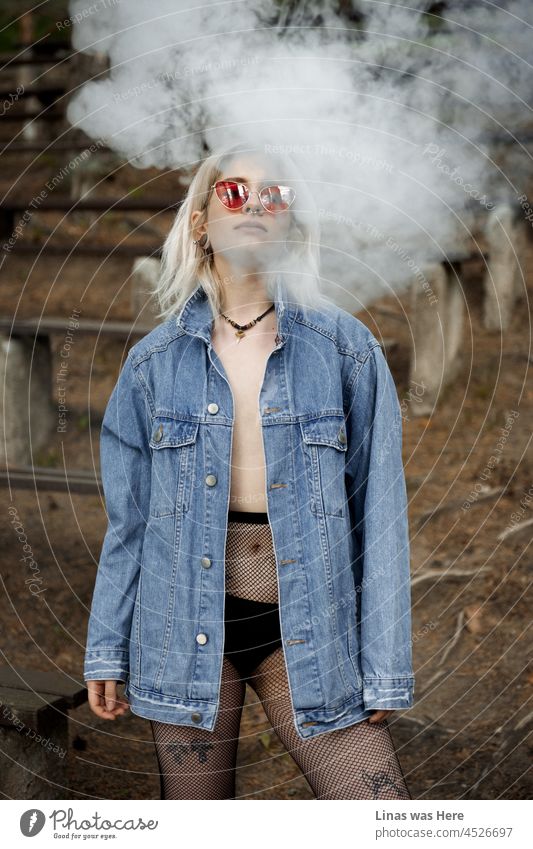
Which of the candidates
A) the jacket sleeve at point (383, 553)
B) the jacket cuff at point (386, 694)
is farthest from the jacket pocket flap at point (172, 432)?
the jacket cuff at point (386, 694)

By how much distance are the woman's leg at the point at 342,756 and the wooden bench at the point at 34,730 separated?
661mm

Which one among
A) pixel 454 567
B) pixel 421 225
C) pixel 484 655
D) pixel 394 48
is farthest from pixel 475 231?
pixel 484 655

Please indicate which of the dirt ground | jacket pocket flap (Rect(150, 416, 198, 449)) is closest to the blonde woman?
jacket pocket flap (Rect(150, 416, 198, 449))

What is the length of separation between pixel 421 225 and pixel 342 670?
330 centimetres

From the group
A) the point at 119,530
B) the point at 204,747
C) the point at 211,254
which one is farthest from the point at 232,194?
the point at 204,747

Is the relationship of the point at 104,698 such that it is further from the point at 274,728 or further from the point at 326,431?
the point at 326,431

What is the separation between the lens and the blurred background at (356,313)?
2.74 metres

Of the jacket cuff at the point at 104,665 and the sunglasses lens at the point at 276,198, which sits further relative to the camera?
the jacket cuff at the point at 104,665

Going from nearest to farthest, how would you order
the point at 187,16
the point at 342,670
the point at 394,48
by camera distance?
the point at 342,670, the point at 187,16, the point at 394,48

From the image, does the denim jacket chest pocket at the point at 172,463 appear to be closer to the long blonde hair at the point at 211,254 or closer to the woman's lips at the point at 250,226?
the long blonde hair at the point at 211,254

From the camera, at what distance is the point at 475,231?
575 cm

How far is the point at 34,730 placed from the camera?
2.38 meters

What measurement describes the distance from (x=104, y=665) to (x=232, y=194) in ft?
3.02
